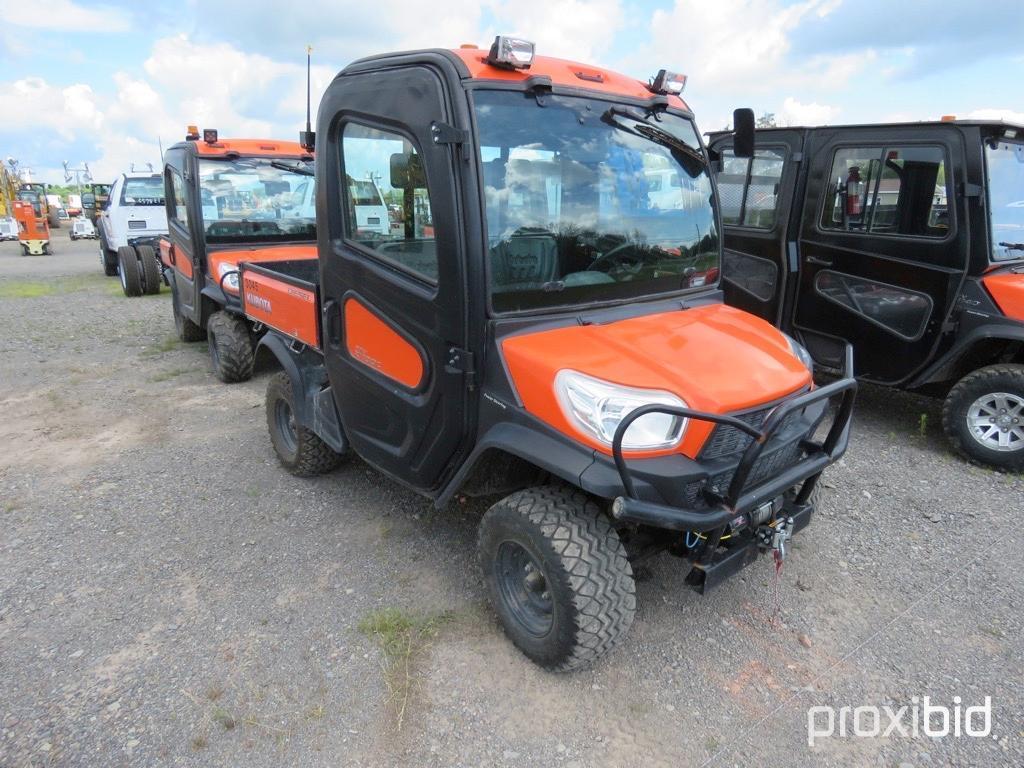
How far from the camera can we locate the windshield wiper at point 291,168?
6.27 metres

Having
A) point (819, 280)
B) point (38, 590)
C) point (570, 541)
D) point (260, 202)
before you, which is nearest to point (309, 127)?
point (260, 202)

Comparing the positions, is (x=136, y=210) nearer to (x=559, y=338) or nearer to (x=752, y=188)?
(x=752, y=188)

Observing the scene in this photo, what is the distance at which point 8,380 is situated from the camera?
612cm

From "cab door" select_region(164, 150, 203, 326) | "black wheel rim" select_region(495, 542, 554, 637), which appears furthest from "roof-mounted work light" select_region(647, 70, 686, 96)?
"cab door" select_region(164, 150, 203, 326)

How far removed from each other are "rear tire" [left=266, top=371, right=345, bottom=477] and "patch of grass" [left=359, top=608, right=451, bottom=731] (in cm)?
130

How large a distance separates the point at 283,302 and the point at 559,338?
2.01 metres

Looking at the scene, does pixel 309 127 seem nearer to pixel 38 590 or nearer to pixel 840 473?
pixel 38 590

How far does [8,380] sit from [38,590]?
13.3ft

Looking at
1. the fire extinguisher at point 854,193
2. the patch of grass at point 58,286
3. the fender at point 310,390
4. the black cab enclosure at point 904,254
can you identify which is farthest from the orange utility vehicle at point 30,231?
the fire extinguisher at point 854,193

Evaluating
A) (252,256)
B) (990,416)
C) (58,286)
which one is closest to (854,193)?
(990,416)

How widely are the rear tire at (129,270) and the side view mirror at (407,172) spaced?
31.4ft

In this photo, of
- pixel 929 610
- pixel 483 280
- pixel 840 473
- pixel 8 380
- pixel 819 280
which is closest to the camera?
pixel 483 280

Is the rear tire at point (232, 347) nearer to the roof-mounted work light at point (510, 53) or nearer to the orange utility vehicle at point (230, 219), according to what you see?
the orange utility vehicle at point (230, 219)

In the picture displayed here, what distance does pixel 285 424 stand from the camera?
4.19m
